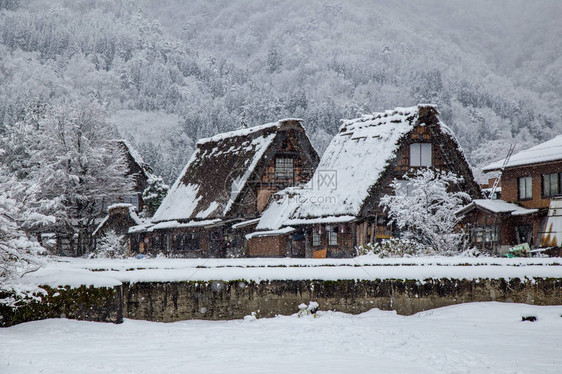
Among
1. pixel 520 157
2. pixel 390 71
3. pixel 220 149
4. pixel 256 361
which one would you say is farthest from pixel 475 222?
pixel 390 71

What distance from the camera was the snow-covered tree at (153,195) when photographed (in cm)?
5747

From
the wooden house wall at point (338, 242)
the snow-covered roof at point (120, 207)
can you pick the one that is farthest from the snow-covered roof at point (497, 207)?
the snow-covered roof at point (120, 207)

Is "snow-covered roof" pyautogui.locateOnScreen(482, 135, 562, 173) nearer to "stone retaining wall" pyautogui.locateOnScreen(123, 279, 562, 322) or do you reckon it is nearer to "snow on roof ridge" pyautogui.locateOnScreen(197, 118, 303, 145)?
"snow on roof ridge" pyautogui.locateOnScreen(197, 118, 303, 145)

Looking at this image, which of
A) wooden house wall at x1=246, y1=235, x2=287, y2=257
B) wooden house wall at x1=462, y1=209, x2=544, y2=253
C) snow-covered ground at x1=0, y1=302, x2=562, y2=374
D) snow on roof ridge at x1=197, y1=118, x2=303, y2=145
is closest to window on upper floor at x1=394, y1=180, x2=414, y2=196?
wooden house wall at x1=462, y1=209, x2=544, y2=253

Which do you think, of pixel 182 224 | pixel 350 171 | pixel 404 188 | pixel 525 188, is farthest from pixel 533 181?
pixel 182 224

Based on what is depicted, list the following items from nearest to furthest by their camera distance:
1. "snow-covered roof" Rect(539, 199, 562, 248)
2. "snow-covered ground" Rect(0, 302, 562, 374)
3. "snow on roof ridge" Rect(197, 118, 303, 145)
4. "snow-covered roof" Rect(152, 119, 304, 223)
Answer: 1. "snow-covered ground" Rect(0, 302, 562, 374)
2. "snow-covered roof" Rect(539, 199, 562, 248)
3. "snow-covered roof" Rect(152, 119, 304, 223)
4. "snow on roof ridge" Rect(197, 118, 303, 145)

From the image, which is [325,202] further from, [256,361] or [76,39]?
[76,39]

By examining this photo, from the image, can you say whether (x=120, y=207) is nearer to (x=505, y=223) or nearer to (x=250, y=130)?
(x=250, y=130)

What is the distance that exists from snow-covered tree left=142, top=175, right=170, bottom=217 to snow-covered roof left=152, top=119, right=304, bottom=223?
5.60 metres

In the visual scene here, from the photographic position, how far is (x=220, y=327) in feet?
56.9

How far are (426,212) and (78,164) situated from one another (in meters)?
23.5

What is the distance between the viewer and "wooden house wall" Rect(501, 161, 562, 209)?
3669cm

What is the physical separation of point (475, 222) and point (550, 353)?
2676 centimetres

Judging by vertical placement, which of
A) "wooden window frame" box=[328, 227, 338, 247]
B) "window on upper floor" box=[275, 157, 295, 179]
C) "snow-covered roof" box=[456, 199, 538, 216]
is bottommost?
"wooden window frame" box=[328, 227, 338, 247]
